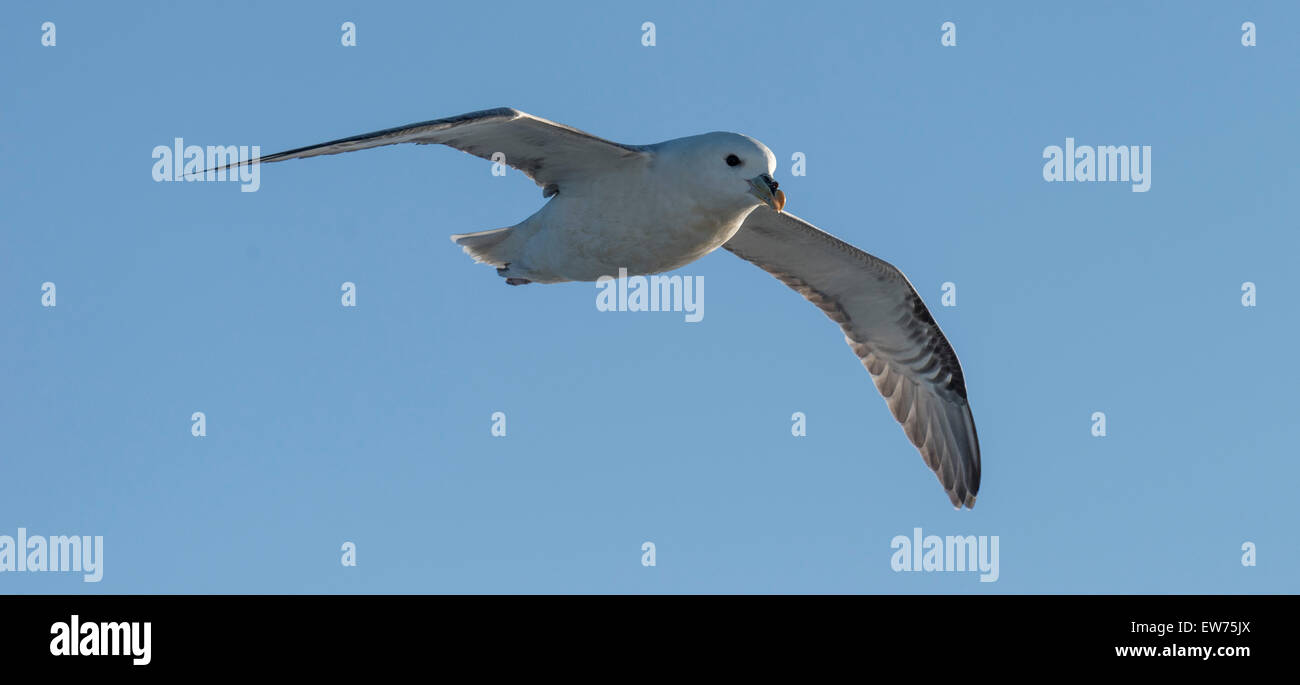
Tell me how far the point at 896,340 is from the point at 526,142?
5.31m

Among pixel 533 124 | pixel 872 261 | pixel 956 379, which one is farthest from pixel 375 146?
pixel 956 379

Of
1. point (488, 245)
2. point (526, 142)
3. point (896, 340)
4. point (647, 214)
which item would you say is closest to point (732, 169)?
point (647, 214)

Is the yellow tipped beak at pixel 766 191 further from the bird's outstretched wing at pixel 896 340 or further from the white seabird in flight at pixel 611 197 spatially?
the bird's outstretched wing at pixel 896 340

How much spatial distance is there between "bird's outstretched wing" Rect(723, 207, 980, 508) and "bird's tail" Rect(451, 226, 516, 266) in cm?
281

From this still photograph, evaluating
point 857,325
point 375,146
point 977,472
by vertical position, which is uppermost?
point 375,146

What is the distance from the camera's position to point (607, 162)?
11367mm

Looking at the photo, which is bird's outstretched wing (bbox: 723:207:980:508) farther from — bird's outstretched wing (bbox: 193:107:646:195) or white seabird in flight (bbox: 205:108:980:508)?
bird's outstretched wing (bbox: 193:107:646:195)

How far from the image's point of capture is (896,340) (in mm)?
15359

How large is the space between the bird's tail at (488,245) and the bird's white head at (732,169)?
6.91ft

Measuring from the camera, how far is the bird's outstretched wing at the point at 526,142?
10.3 metres

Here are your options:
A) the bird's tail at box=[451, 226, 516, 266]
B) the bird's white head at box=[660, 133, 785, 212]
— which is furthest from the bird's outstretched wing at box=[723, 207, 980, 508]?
the bird's white head at box=[660, 133, 785, 212]

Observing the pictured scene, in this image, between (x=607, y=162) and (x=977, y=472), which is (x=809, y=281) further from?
(x=607, y=162)

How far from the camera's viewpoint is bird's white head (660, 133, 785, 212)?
35.2 feet

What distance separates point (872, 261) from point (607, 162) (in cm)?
384
